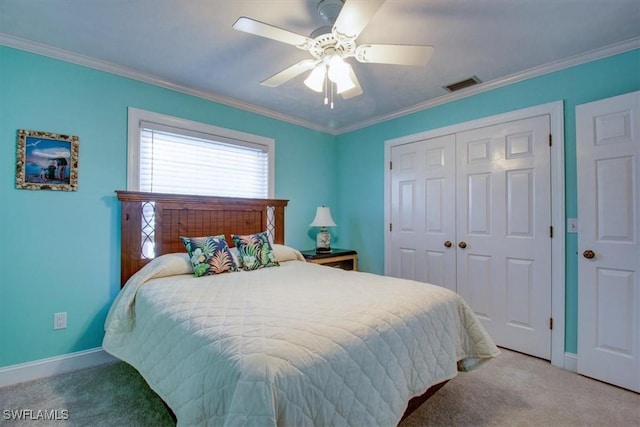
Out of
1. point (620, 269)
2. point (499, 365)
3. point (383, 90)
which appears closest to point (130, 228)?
point (383, 90)

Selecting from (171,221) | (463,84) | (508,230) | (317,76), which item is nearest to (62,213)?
(171,221)

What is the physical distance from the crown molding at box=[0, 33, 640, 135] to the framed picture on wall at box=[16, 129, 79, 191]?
61 cm

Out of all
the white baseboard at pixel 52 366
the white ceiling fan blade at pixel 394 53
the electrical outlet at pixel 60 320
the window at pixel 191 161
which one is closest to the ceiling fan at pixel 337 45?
the white ceiling fan blade at pixel 394 53

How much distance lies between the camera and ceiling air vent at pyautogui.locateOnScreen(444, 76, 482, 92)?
8.87 feet

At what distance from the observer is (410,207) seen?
11.3 feet

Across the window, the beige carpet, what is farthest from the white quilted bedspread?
the window

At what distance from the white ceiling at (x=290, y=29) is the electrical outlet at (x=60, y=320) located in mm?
1967

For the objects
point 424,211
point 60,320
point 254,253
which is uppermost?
point 424,211

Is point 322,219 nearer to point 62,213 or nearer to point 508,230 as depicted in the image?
point 508,230

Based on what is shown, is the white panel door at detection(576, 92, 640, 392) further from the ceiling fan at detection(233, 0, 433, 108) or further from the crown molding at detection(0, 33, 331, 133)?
the crown molding at detection(0, 33, 331, 133)

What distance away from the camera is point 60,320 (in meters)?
2.27

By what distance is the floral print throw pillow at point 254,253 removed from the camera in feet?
8.49

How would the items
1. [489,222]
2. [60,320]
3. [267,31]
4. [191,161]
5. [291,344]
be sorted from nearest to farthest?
1. [291,344]
2. [267,31]
3. [60,320]
4. [489,222]
5. [191,161]

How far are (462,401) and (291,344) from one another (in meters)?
1.49
